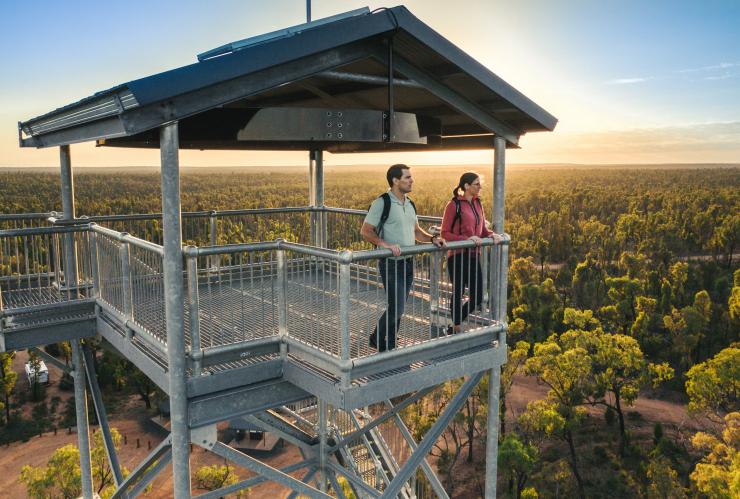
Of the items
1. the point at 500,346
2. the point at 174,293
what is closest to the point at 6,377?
the point at 174,293

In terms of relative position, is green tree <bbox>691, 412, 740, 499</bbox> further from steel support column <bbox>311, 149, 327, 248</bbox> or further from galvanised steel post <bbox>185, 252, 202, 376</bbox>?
galvanised steel post <bbox>185, 252, 202, 376</bbox>

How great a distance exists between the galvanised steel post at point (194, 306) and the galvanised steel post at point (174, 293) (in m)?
0.09

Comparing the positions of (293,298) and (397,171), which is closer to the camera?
(397,171)

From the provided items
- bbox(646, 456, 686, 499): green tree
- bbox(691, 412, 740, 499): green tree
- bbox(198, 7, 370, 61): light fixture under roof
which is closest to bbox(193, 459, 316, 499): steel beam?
bbox(198, 7, 370, 61): light fixture under roof

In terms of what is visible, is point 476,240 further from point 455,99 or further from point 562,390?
point 562,390

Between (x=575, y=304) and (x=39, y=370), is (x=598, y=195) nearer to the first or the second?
(x=575, y=304)

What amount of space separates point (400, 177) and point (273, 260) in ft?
6.24

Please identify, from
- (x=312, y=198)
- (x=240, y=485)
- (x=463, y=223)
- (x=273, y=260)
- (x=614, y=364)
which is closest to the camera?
(x=273, y=260)

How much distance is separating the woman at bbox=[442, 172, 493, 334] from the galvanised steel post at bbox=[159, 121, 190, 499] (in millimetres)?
3255

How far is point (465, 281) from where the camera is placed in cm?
821

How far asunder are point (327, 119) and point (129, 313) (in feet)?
11.5

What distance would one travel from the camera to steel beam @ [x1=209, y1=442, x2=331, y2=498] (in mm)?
7031

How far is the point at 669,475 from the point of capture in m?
27.9

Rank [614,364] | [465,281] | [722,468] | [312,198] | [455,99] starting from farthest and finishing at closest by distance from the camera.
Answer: [614,364], [722,468], [312,198], [465,281], [455,99]
